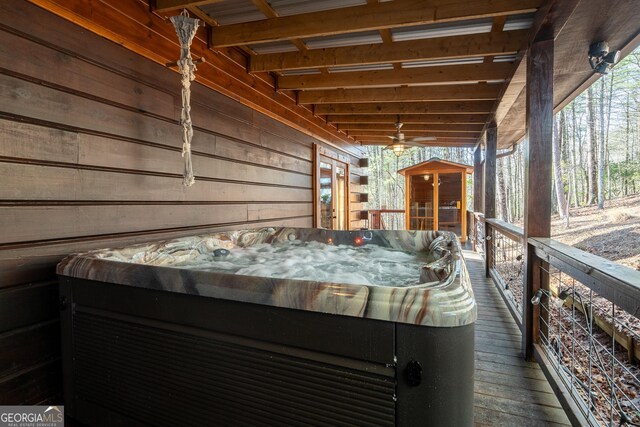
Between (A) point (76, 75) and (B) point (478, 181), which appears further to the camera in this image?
(B) point (478, 181)

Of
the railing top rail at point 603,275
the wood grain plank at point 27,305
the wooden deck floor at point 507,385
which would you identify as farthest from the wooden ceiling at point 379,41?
the wooden deck floor at point 507,385

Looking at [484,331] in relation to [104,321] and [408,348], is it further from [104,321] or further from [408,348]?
[104,321]

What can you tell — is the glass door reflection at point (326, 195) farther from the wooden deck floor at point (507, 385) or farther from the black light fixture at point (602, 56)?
the black light fixture at point (602, 56)

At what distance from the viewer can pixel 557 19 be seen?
195 cm

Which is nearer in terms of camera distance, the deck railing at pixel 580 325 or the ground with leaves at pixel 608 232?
the deck railing at pixel 580 325

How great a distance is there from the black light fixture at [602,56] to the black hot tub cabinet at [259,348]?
204cm

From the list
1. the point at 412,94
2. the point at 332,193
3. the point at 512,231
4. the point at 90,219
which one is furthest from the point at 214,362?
the point at 332,193

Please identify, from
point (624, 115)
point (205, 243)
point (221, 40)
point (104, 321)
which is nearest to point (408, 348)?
point (104, 321)

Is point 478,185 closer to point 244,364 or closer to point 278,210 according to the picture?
point 278,210

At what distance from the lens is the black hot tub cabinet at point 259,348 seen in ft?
3.15

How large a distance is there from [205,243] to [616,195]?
791 inches

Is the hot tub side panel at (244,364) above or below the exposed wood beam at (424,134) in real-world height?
below

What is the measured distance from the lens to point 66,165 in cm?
186

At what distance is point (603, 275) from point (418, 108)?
154 inches
